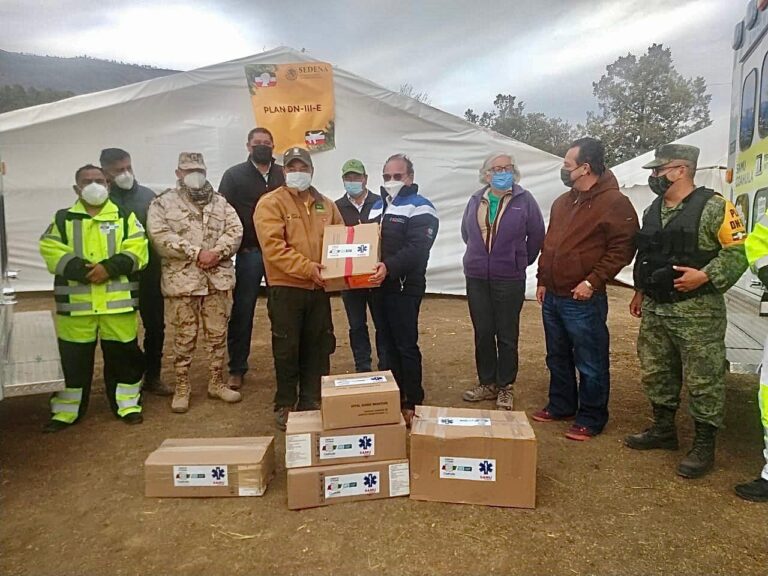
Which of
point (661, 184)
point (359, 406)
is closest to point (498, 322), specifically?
point (661, 184)

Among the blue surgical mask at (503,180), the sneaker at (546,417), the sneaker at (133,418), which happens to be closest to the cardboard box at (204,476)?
the sneaker at (133,418)

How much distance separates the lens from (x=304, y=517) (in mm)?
2932

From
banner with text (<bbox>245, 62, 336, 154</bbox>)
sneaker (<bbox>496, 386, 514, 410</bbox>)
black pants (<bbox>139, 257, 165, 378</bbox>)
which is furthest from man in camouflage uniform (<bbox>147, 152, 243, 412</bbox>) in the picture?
banner with text (<bbox>245, 62, 336, 154</bbox>)

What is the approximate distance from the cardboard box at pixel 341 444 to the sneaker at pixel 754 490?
5.98 feet

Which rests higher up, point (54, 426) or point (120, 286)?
point (120, 286)

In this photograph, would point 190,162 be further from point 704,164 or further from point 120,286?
point 704,164

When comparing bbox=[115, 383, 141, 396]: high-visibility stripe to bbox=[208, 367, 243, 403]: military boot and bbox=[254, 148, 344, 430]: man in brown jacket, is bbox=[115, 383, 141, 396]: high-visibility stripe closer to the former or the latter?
bbox=[208, 367, 243, 403]: military boot

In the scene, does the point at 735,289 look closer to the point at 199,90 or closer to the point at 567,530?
the point at 567,530

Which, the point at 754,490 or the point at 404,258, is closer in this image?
the point at 754,490

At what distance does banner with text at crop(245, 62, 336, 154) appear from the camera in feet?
28.1

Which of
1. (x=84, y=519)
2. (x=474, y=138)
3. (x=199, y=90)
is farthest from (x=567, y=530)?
(x=199, y=90)

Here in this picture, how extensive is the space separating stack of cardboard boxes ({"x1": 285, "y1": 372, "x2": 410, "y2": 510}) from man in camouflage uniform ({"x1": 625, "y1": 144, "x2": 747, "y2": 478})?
5.63 ft

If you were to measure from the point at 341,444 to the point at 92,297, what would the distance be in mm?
2194

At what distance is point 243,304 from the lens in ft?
16.6
